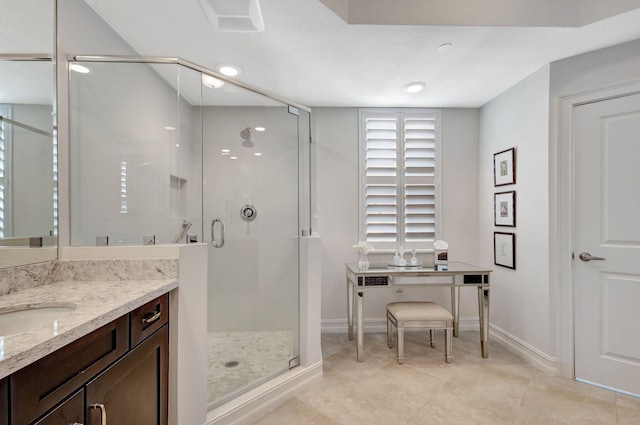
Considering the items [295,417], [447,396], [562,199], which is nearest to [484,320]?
[447,396]

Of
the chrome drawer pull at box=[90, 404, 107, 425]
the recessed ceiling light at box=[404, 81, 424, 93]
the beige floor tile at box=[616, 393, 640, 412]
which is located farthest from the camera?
the recessed ceiling light at box=[404, 81, 424, 93]

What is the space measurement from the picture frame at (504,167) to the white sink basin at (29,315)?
328 cm

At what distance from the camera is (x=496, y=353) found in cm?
274

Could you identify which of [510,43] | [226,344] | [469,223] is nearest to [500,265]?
[469,223]

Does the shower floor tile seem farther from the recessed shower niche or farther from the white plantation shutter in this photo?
the white plantation shutter

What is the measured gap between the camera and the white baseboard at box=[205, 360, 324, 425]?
174 centimetres

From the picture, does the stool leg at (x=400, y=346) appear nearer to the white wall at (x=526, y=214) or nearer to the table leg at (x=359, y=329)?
the table leg at (x=359, y=329)

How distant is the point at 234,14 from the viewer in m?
1.65

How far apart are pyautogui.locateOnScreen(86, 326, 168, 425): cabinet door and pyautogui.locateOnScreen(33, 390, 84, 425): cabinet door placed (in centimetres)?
3

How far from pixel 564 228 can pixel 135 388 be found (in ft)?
9.65

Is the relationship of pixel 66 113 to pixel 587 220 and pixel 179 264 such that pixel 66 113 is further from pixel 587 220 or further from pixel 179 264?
A: pixel 587 220

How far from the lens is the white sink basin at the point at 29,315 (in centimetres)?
104

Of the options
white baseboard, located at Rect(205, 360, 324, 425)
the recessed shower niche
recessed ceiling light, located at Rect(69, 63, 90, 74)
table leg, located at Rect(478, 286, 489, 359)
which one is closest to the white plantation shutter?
recessed ceiling light, located at Rect(69, 63, 90, 74)

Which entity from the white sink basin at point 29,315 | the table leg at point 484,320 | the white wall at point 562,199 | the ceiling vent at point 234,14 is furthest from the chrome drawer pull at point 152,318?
the white wall at point 562,199
